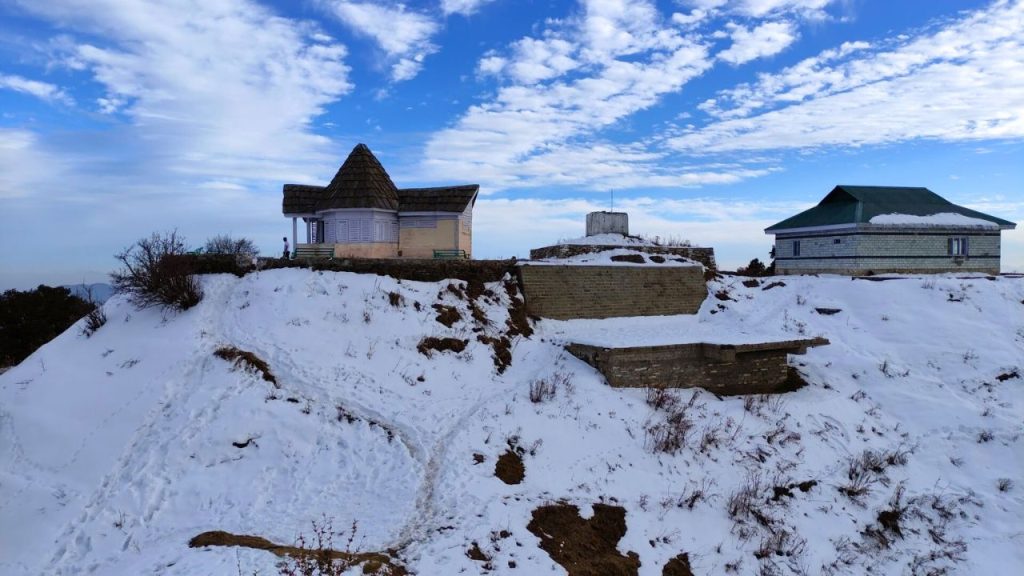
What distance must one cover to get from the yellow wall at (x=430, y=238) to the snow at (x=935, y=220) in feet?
63.5

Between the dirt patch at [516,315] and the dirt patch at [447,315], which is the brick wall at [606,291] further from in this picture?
the dirt patch at [447,315]

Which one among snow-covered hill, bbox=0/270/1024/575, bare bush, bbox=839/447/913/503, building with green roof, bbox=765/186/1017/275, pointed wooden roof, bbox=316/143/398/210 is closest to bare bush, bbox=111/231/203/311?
snow-covered hill, bbox=0/270/1024/575

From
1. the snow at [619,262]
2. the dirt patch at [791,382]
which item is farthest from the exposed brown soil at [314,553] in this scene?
the snow at [619,262]

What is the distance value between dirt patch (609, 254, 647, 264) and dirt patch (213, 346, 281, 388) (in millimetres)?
12887

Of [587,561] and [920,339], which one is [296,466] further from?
[920,339]

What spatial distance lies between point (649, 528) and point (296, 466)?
5902 mm

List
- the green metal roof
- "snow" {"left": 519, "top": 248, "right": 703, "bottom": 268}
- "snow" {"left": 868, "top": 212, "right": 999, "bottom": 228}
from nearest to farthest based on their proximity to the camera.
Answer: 1. "snow" {"left": 519, "top": 248, "right": 703, "bottom": 268}
2. "snow" {"left": 868, "top": 212, "right": 999, "bottom": 228}
3. the green metal roof

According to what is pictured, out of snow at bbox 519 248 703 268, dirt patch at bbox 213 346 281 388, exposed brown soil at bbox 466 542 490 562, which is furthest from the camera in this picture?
snow at bbox 519 248 703 268

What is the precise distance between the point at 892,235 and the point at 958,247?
3933 millimetres

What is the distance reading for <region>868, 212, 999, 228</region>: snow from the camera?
2547 cm

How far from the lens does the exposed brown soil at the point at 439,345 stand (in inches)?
537

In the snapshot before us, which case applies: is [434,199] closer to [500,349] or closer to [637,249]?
[637,249]

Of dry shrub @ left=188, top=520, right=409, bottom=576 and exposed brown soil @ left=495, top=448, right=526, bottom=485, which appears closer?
dry shrub @ left=188, top=520, right=409, bottom=576

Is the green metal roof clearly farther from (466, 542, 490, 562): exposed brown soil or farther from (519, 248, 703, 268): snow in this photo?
(466, 542, 490, 562): exposed brown soil
